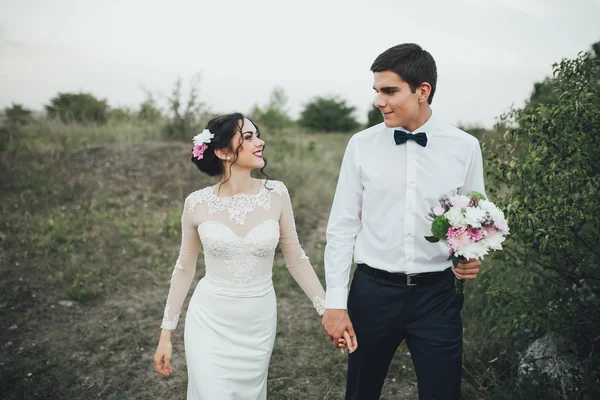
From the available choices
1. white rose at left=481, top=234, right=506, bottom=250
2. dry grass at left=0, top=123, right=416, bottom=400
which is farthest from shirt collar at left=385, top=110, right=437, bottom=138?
dry grass at left=0, top=123, right=416, bottom=400

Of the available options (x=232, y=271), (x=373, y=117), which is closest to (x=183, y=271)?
(x=232, y=271)

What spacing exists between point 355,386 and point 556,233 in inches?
76.0

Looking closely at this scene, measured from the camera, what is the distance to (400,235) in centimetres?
266

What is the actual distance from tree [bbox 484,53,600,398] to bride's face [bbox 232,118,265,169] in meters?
1.91

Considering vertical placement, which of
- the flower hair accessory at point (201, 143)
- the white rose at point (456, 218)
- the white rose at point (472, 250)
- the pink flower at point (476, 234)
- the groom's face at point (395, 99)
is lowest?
the white rose at point (472, 250)

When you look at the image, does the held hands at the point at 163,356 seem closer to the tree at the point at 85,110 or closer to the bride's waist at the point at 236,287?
the bride's waist at the point at 236,287

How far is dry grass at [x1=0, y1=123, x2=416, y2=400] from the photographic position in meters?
4.52

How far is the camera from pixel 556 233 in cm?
337

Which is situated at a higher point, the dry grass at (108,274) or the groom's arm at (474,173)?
the groom's arm at (474,173)

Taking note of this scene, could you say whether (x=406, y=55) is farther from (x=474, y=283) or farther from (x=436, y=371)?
(x=474, y=283)

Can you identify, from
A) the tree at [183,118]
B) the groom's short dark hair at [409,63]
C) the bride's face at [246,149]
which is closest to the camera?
the groom's short dark hair at [409,63]

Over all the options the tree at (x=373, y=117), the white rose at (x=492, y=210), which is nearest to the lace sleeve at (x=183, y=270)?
the white rose at (x=492, y=210)

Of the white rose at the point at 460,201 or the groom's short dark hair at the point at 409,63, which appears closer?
the white rose at the point at 460,201

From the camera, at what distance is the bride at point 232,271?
2863mm
